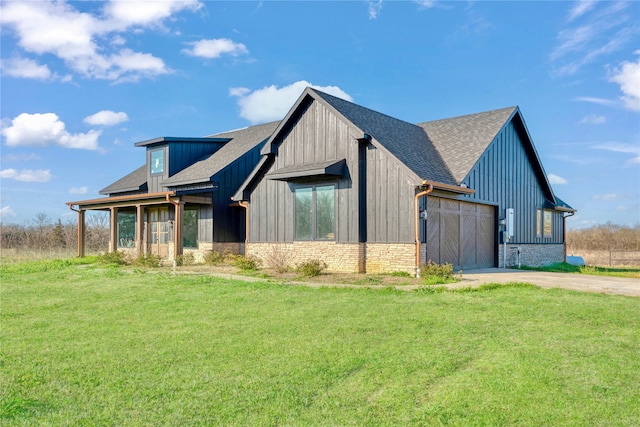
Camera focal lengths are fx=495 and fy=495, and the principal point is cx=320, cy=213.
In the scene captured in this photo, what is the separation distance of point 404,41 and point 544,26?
4.35 m

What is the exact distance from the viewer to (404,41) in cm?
1686

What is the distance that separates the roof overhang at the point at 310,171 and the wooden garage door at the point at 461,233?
9.61 ft

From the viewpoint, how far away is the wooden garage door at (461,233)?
599 inches

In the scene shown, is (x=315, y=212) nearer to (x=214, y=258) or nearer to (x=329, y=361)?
(x=214, y=258)

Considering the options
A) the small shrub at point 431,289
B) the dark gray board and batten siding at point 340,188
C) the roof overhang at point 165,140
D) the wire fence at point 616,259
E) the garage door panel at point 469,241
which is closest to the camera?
the small shrub at point 431,289

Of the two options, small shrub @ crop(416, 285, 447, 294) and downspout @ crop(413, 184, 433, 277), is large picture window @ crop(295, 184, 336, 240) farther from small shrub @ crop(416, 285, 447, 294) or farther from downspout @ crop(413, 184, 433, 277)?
small shrub @ crop(416, 285, 447, 294)

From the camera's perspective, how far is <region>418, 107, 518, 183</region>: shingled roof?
17141 mm

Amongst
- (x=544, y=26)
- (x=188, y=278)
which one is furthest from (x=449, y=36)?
(x=188, y=278)

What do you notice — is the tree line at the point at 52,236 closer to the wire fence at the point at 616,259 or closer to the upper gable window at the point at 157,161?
the upper gable window at the point at 157,161

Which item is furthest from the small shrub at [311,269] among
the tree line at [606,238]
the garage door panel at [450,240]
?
the tree line at [606,238]

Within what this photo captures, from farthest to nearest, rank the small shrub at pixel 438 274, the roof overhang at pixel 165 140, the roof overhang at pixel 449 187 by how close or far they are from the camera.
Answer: the roof overhang at pixel 165 140, the roof overhang at pixel 449 187, the small shrub at pixel 438 274

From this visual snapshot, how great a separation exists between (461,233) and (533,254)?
6676 mm

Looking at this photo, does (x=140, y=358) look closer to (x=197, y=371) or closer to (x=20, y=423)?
(x=197, y=371)

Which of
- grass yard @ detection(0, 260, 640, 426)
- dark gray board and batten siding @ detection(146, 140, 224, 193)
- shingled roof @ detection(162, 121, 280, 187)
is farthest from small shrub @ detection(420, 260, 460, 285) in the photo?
dark gray board and batten siding @ detection(146, 140, 224, 193)
